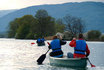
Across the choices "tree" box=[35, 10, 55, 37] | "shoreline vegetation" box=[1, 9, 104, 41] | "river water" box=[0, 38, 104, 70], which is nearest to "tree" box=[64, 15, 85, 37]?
"shoreline vegetation" box=[1, 9, 104, 41]

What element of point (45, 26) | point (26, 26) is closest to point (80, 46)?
point (45, 26)

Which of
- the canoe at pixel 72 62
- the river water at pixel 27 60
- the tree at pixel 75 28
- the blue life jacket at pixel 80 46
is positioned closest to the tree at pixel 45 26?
the tree at pixel 75 28

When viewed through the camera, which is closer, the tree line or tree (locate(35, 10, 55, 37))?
the tree line

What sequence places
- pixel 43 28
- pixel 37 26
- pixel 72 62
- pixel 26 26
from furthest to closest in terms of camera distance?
pixel 26 26 → pixel 43 28 → pixel 37 26 → pixel 72 62

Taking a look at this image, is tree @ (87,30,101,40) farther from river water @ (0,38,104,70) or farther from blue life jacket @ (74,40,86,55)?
blue life jacket @ (74,40,86,55)

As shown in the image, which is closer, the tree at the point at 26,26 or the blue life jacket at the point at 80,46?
the blue life jacket at the point at 80,46

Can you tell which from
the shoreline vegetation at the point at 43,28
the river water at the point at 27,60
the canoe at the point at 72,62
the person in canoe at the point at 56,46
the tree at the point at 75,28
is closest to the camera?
the canoe at the point at 72,62

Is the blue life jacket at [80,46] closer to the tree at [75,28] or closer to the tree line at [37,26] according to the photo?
the tree line at [37,26]

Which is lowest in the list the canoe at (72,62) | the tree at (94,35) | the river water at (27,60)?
the tree at (94,35)

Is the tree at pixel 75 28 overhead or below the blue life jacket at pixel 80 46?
below

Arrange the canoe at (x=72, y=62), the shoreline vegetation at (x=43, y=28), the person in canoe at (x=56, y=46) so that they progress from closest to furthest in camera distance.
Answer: the canoe at (x=72, y=62), the person in canoe at (x=56, y=46), the shoreline vegetation at (x=43, y=28)

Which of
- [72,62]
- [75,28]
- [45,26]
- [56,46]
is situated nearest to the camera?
[72,62]

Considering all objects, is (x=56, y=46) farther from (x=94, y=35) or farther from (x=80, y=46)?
(x=94, y=35)

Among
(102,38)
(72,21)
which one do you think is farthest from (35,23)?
(102,38)
